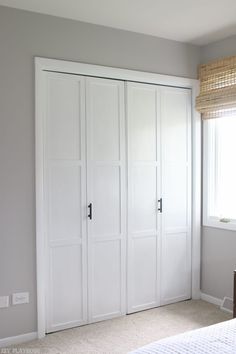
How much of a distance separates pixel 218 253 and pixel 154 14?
2.27m

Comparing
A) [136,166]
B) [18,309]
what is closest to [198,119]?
[136,166]

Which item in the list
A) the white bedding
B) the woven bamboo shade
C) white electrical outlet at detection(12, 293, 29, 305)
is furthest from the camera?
the woven bamboo shade

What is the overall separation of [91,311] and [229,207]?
162 centimetres

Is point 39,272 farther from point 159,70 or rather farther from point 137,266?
point 159,70

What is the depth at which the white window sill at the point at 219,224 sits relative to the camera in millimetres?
3545

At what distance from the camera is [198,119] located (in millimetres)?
3828

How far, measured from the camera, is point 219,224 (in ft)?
12.1

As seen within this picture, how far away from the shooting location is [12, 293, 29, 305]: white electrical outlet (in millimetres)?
2924

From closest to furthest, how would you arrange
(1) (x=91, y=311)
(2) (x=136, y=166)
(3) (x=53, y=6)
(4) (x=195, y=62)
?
(3) (x=53, y=6) < (1) (x=91, y=311) < (2) (x=136, y=166) < (4) (x=195, y=62)

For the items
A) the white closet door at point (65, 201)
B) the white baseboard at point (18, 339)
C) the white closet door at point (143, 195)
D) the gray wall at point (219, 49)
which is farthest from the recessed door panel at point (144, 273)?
the gray wall at point (219, 49)

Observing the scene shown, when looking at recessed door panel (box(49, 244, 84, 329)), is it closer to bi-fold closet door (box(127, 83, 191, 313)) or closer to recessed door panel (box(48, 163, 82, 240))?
recessed door panel (box(48, 163, 82, 240))

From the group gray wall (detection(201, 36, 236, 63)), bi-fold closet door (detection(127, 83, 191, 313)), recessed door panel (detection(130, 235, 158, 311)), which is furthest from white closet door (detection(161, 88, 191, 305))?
gray wall (detection(201, 36, 236, 63))

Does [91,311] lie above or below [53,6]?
below

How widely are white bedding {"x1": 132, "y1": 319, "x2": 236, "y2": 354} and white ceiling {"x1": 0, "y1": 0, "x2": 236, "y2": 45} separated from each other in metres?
2.25
